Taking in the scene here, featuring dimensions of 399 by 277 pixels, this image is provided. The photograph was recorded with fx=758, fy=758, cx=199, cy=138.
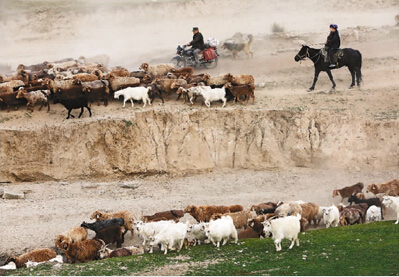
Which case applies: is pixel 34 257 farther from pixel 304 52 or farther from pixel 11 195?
pixel 304 52

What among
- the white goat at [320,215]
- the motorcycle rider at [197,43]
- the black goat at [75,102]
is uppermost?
the motorcycle rider at [197,43]

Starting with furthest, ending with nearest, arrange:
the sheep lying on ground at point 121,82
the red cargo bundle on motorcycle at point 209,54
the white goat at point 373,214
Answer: the red cargo bundle on motorcycle at point 209,54
the sheep lying on ground at point 121,82
the white goat at point 373,214

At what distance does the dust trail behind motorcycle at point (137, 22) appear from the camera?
171 feet

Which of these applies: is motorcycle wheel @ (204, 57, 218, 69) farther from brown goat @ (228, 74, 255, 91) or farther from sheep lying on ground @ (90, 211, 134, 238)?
sheep lying on ground @ (90, 211, 134, 238)

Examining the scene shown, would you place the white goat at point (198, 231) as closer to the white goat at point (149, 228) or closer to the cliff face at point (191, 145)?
the white goat at point (149, 228)

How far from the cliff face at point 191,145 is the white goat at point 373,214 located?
558 cm

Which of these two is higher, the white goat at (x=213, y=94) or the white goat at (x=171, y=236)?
the white goat at (x=213, y=94)

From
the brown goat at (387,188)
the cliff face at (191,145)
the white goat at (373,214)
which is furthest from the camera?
the cliff face at (191,145)

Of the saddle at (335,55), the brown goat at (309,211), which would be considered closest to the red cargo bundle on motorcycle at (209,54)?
the saddle at (335,55)

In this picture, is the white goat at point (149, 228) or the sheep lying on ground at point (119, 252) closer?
the sheep lying on ground at point (119, 252)

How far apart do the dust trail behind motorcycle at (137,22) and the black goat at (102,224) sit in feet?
83.6

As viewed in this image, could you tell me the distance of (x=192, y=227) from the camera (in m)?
23.2

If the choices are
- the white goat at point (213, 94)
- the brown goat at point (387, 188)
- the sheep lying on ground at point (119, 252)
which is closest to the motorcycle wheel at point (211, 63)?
the white goat at point (213, 94)

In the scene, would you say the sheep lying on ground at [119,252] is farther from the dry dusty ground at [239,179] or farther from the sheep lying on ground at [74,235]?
the dry dusty ground at [239,179]
